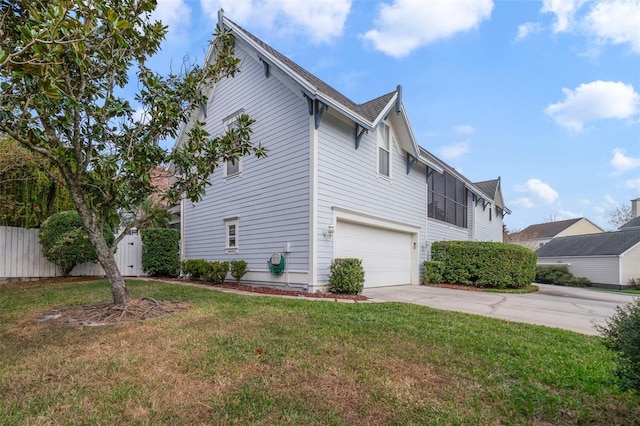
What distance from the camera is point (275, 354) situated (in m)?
3.88

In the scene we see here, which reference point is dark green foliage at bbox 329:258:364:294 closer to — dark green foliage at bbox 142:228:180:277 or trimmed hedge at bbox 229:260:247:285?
trimmed hedge at bbox 229:260:247:285

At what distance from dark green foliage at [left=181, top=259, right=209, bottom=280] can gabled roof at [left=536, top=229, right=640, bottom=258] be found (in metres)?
27.1

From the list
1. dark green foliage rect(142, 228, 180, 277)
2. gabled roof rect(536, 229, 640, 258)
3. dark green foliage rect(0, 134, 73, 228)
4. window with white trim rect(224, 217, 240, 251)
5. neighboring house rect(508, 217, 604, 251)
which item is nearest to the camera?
dark green foliage rect(0, 134, 73, 228)

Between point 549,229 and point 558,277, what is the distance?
21506 mm

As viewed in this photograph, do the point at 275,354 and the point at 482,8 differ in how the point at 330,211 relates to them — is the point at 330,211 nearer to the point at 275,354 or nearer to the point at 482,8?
the point at 275,354

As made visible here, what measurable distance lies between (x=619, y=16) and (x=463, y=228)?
39.1ft

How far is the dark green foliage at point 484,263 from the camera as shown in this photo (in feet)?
44.8

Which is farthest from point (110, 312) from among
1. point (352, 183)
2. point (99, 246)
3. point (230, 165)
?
point (230, 165)

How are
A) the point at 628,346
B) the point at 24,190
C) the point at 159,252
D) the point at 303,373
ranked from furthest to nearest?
the point at 159,252 < the point at 24,190 < the point at 303,373 < the point at 628,346

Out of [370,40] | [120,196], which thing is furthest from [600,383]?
[370,40]

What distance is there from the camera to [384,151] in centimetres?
1237

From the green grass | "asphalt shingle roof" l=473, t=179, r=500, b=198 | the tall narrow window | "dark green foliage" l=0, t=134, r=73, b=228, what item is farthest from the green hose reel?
"asphalt shingle roof" l=473, t=179, r=500, b=198

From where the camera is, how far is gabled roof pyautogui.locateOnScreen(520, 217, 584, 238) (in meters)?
40.8

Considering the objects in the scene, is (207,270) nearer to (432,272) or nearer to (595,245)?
(432,272)
